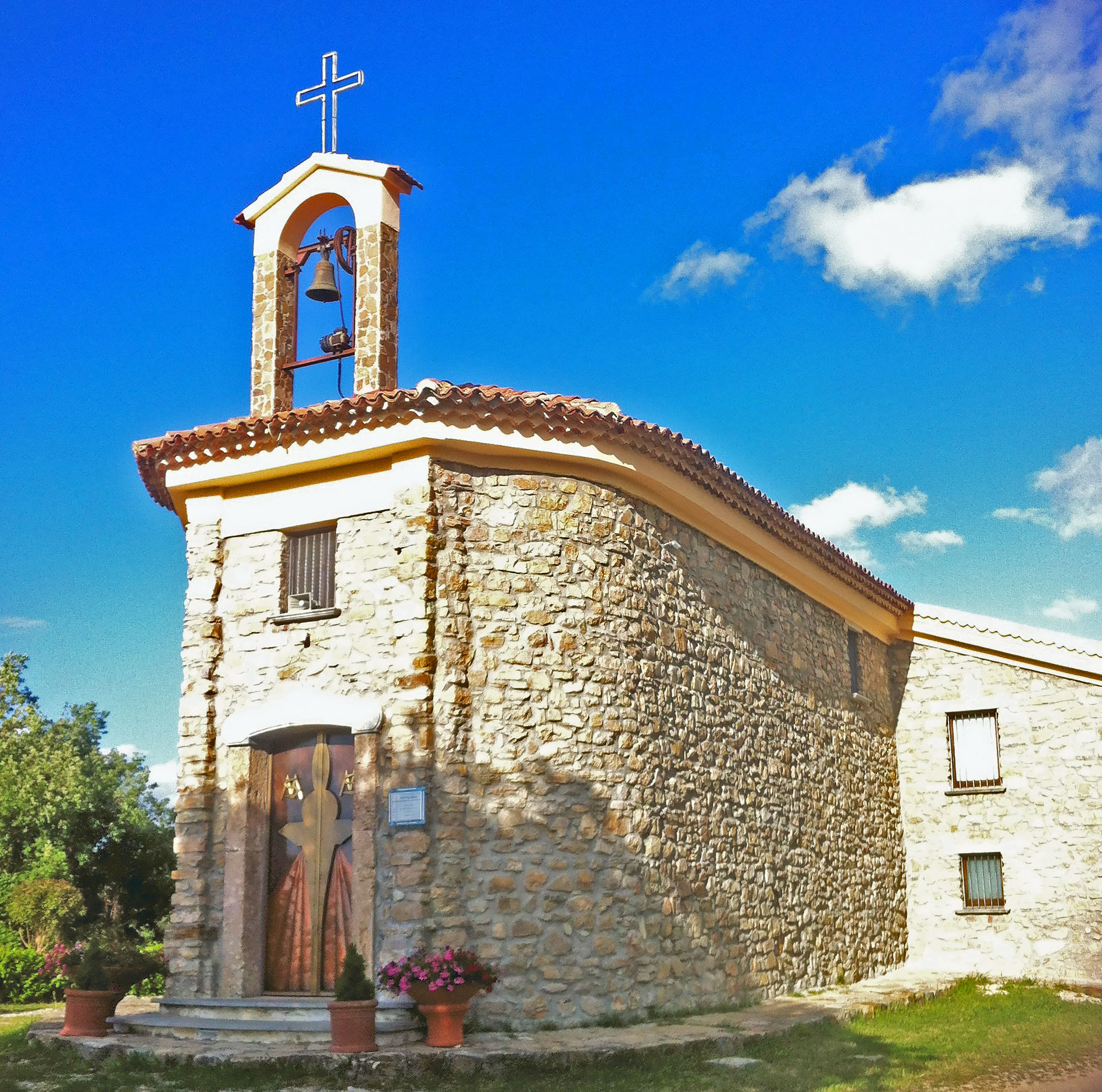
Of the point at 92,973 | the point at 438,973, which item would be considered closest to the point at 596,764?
the point at 438,973

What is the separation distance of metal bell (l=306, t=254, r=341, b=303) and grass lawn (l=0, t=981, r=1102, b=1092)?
754 cm

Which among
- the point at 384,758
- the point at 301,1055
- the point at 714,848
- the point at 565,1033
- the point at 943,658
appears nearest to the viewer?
the point at 301,1055

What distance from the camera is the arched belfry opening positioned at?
1230 centimetres

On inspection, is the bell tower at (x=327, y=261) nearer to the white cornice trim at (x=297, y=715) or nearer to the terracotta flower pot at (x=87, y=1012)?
the white cornice trim at (x=297, y=715)

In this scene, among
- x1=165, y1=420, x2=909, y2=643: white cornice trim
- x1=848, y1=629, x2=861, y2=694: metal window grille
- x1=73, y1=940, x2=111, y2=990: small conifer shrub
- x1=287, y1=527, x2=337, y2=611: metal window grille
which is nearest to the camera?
x1=73, y1=940, x2=111, y2=990: small conifer shrub

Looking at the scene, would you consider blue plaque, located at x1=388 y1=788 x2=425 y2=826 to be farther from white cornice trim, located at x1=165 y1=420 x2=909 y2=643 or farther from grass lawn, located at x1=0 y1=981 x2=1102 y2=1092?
white cornice trim, located at x1=165 y1=420 x2=909 y2=643

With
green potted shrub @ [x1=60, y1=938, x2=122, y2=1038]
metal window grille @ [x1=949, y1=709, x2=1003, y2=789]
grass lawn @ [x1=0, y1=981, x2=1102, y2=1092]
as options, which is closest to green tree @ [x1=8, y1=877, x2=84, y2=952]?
grass lawn @ [x1=0, y1=981, x2=1102, y2=1092]

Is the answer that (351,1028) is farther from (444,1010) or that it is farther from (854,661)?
(854,661)

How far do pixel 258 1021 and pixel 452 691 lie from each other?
3173 mm

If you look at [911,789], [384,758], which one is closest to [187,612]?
[384,758]

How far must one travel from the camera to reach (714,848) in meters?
12.6

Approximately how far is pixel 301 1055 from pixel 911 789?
12.3m

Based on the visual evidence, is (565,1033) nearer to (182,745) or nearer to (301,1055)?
(301,1055)

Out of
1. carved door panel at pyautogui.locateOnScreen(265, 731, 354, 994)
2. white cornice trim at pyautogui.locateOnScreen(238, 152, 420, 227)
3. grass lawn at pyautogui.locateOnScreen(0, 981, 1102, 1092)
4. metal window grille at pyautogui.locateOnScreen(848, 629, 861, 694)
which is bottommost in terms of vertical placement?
grass lawn at pyautogui.locateOnScreen(0, 981, 1102, 1092)
